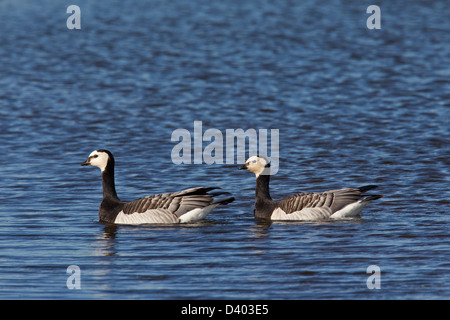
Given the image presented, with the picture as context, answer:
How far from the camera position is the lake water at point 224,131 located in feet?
39.5

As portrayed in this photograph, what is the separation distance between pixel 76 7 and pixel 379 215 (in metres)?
42.7

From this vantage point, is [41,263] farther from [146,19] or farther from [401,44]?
[146,19]

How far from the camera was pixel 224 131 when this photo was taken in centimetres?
2464

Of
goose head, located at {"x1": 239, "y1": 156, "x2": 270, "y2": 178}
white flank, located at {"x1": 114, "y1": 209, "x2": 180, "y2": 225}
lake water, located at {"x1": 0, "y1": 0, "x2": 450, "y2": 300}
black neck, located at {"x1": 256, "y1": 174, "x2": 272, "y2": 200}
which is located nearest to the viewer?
lake water, located at {"x1": 0, "y1": 0, "x2": 450, "y2": 300}

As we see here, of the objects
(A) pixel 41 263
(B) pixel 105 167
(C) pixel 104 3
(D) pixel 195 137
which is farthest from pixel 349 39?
(A) pixel 41 263

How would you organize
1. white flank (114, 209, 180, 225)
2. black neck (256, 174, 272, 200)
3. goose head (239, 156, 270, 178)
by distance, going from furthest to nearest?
goose head (239, 156, 270, 178) → black neck (256, 174, 272, 200) → white flank (114, 209, 180, 225)

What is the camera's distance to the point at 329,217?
15.7 metres

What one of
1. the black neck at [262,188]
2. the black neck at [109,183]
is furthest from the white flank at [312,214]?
the black neck at [109,183]

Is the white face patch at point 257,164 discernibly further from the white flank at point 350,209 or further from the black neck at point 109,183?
the black neck at point 109,183

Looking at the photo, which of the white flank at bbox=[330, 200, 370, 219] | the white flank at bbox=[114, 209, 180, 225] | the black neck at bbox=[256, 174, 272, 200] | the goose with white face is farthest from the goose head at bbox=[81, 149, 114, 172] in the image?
the white flank at bbox=[330, 200, 370, 219]

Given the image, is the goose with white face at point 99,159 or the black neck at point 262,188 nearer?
the black neck at point 262,188

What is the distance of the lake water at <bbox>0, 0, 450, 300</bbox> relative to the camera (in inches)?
475

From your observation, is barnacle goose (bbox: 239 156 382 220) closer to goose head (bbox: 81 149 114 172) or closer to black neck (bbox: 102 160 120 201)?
black neck (bbox: 102 160 120 201)

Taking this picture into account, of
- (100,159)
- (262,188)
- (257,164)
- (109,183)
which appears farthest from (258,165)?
(100,159)
